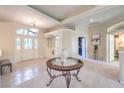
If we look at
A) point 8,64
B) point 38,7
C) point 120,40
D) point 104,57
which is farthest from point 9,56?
point 120,40

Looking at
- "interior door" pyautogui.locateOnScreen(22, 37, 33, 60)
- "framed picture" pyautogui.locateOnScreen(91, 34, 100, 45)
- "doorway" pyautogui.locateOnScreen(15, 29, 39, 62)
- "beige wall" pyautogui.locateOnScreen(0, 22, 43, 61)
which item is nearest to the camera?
"beige wall" pyautogui.locateOnScreen(0, 22, 43, 61)

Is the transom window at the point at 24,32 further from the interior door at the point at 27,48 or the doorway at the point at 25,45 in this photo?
the interior door at the point at 27,48

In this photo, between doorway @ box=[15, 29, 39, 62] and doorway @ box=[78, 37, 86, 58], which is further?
doorway @ box=[78, 37, 86, 58]

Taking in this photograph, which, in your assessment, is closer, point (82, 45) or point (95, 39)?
point (95, 39)

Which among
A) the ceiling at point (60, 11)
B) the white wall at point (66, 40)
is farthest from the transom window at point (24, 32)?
the white wall at point (66, 40)

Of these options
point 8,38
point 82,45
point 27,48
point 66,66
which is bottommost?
point 66,66

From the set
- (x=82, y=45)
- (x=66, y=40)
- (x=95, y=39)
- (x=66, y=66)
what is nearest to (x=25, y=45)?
(x=66, y=40)

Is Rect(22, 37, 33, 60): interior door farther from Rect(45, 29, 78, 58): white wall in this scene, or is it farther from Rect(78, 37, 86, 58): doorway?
Rect(78, 37, 86, 58): doorway

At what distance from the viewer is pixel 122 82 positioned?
3.32 meters

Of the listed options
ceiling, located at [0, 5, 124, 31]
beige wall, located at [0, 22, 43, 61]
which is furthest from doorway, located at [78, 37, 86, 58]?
beige wall, located at [0, 22, 43, 61]

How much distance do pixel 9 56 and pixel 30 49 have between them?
5.56 feet

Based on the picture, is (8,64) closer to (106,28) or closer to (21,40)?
(21,40)

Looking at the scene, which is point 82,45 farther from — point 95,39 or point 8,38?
point 8,38

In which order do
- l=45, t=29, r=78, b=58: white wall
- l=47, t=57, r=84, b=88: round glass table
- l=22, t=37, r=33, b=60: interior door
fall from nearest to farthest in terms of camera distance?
l=47, t=57, r=84, b=88: round glass table, l=45, t=29, r=78, b=58: white wall, l=22, t=37, r=33, b=60: interior door
